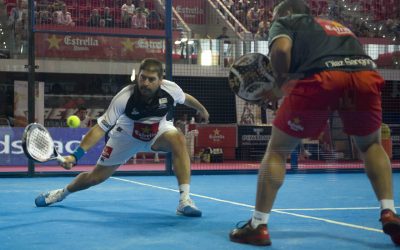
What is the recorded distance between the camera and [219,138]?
16359mm

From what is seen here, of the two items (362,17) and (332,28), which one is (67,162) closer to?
(332,28)

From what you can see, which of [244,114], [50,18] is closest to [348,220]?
[50,18]

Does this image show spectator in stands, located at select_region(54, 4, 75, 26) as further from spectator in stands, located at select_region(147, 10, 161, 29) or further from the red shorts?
the red shorts

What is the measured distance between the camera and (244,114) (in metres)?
15.5

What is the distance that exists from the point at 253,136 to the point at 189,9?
3.49 metres

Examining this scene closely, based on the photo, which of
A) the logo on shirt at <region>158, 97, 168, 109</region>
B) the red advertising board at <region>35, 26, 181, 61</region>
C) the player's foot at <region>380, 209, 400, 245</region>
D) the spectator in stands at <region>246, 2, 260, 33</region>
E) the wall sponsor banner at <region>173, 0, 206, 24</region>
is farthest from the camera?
the wall sponsor banner at <region>173, 0, 206, 24</region>

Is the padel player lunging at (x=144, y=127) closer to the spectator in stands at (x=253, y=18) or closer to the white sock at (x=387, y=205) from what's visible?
the white sock at (x=387, y=205)

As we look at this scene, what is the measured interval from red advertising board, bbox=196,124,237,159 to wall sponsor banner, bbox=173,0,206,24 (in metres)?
2.84

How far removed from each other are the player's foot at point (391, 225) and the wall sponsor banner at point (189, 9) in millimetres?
10914

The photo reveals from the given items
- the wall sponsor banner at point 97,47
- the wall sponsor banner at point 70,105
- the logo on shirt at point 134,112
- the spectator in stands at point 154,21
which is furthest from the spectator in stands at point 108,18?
the logo on shirt at point 134,112

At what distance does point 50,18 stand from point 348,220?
8.62 metres

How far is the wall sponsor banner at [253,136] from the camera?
1527cm

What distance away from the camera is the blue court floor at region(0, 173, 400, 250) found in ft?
13.6

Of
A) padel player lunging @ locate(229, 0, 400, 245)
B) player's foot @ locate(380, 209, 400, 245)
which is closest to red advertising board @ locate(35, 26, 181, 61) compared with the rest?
padel player lunging @ locate(229, 0, 400, 245)
